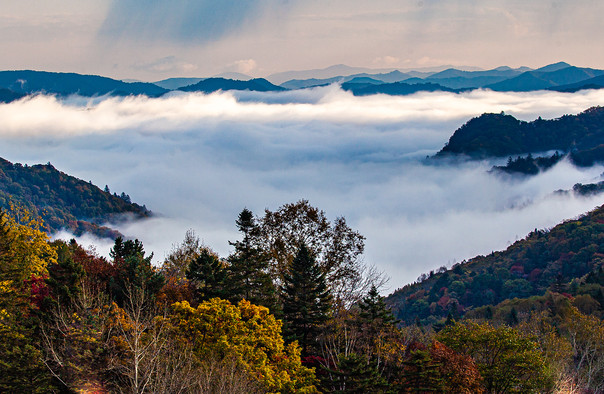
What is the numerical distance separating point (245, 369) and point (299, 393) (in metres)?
4.72

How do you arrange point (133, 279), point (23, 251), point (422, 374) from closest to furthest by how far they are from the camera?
point (422, 374), point (23, 251), point (133, 279)

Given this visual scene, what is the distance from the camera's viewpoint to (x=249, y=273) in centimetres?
4453

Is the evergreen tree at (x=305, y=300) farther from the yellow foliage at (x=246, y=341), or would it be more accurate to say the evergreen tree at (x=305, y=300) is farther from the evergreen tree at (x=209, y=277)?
the yellow foliage at (x=246, y=341)

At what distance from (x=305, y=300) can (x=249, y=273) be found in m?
5.09

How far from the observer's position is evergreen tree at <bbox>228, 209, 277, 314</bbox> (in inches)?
1698

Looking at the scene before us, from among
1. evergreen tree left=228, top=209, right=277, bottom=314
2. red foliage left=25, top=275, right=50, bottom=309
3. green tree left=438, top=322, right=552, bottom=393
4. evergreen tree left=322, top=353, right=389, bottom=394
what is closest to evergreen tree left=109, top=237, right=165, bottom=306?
red foliage left=25, top=275, right=50, bottom=309

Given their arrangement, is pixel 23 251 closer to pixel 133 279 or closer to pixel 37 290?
pixel 37 290

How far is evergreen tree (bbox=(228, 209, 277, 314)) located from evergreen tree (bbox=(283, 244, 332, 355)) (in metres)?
1.57

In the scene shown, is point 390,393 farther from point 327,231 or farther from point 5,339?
point 5,339

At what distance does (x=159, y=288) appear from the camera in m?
43.0

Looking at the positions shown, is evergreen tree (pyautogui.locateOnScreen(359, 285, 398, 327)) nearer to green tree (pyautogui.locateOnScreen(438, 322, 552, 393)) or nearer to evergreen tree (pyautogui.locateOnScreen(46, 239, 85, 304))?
green tree (pyautogui.locateOnScreen(438, 322, 552, 393))

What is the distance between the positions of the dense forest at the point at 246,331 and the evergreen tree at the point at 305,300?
0.11 metres

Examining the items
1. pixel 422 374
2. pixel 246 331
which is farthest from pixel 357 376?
pixel 246 331

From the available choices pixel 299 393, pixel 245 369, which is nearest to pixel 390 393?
pixel 299 393
